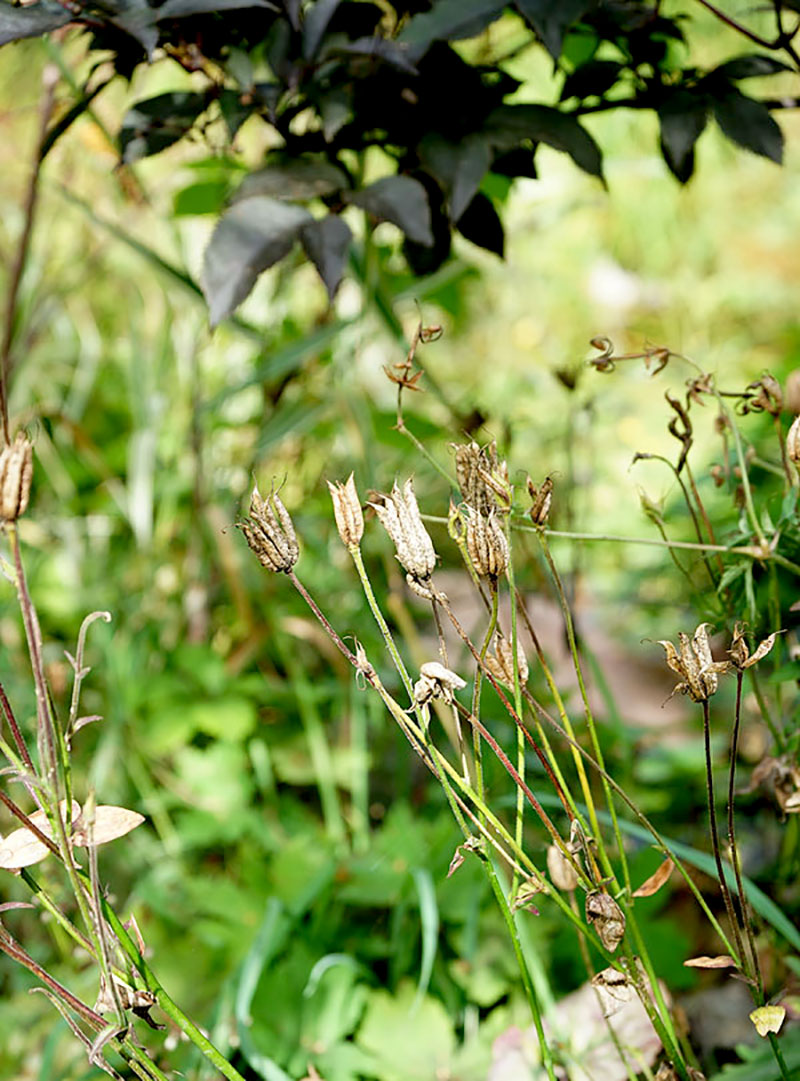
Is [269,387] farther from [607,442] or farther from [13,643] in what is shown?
[607,442]

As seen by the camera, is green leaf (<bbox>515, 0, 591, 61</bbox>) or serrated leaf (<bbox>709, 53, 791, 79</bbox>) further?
serrated leaf (<bbox>709, 53, 791, 79</bbox>)

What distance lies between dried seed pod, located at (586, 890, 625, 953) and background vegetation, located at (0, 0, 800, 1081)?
0.14 m

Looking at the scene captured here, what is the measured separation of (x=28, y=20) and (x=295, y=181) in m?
0.22

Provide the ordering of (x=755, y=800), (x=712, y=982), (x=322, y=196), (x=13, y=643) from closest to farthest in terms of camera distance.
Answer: (x=322, y=196) < (x=712, y=982) < (x=755, y=800) < (x=13, y=643)

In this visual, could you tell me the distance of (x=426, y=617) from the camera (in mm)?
1614

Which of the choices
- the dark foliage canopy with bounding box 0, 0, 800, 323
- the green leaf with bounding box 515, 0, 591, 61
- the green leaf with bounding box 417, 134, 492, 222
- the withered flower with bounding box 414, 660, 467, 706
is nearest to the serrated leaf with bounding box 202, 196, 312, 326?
the dark foliage canopy with bounding box 0, 0, 800, 323

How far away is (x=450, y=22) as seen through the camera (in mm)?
732

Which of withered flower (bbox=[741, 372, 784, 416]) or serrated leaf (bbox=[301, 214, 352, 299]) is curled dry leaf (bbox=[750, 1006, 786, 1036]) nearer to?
withered flower (bbox=[741, 372, 784, 416])

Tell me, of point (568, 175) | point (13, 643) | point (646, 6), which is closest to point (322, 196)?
point (646, 6)

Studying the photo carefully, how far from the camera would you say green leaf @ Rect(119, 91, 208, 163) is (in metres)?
0.79

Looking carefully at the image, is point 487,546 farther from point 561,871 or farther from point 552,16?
point 552,16

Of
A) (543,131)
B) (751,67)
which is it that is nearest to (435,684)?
(543,131)

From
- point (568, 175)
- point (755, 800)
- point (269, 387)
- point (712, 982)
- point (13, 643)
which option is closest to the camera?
point (712, 982)

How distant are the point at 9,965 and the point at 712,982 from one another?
73 cm
